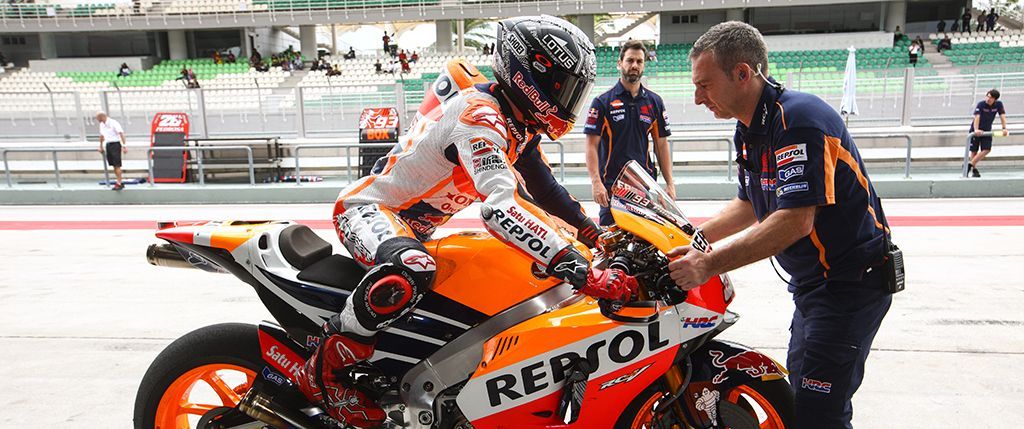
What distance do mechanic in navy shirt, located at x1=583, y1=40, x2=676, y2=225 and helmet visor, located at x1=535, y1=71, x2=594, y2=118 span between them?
125 inches

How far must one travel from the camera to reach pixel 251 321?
524 cm

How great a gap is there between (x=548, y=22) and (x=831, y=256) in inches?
52.6

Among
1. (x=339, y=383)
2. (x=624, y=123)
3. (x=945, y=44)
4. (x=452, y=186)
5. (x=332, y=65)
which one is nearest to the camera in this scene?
(x=339, y=383)

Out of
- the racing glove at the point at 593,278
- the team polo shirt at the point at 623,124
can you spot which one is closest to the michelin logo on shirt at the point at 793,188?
the racing glove at the point at 593,278

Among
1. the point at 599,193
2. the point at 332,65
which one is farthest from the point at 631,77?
the point at 332,65

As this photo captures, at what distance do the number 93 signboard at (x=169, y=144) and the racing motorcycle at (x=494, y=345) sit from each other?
11183mm

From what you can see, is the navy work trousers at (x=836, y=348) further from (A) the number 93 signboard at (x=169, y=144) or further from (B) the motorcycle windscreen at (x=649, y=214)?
(A) the number 93 signboard at (x=169, y=144)

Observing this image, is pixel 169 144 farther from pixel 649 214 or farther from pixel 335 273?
pixel 649 214

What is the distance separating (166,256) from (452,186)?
133cm

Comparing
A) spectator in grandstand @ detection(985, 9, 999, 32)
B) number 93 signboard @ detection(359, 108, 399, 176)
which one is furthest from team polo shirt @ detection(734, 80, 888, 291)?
spectator in grandstand @ detection(985, 9, 999, 32)

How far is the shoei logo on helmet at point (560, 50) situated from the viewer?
2559 millimetres

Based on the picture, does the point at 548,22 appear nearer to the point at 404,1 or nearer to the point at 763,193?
the point at 763,193

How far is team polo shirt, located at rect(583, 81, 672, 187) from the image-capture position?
595 centimetres

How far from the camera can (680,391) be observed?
237cm
